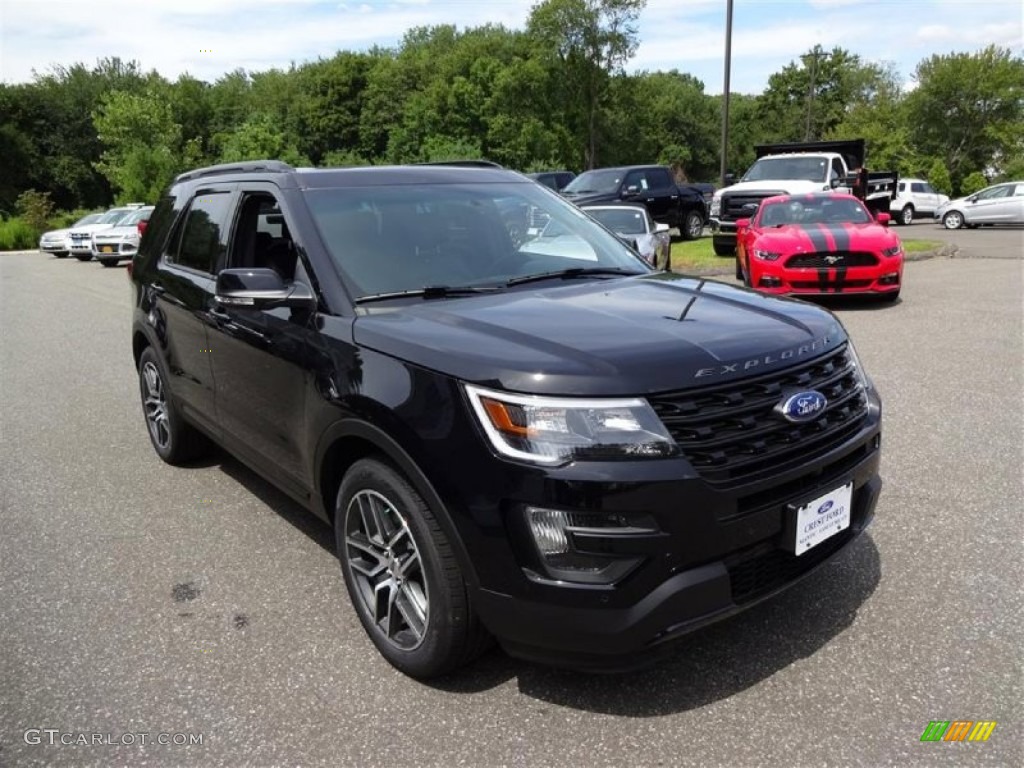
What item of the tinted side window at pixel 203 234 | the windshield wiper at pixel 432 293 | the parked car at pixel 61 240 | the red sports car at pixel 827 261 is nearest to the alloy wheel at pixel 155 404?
the tinted side window at pixel 203 234

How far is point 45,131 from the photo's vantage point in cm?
6825

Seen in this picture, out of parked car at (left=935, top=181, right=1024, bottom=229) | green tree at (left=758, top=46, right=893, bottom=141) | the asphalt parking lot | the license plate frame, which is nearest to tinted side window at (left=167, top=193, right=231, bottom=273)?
the asphalt parking lot

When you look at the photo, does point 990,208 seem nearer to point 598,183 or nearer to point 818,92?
point 598,183

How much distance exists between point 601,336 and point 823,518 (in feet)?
3.24

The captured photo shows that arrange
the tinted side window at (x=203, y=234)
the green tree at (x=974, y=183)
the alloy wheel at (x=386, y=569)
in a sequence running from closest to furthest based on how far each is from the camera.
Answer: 1. the alloy wheel at (x=386, y=569)
2. the tinted side window at (x=203, y=234)
3. the green tree at (x=974, y=183)

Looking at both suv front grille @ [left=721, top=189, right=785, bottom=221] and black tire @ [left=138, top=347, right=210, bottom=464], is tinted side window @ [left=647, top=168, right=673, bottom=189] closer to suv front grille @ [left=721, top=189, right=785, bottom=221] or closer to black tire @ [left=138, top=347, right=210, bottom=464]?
suv front grille @ [left=721, top=189, right=785, bottom=221]

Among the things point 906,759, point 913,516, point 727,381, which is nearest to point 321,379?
point 727,381

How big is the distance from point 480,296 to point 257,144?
39.6 meters

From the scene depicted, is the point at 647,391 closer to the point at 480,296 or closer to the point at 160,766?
the point at 480,296

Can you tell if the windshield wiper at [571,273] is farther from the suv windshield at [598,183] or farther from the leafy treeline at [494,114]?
the leafy treeline at [494,114]

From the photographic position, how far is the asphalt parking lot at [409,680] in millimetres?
2535

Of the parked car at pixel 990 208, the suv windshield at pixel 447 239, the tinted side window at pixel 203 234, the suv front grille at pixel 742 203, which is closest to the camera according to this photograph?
the suv windshield at pixel 447 239

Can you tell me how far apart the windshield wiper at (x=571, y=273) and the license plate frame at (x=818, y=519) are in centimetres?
148

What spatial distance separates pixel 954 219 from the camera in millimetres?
27203
